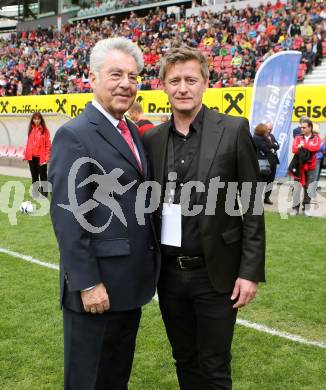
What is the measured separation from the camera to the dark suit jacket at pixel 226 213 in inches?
92.7

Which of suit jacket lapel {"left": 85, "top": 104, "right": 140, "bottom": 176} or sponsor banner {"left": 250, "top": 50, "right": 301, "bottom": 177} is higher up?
sponsor banner {"left": 250, "top": 50, "right": 301, "bottom": 177}

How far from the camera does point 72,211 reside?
2.11m

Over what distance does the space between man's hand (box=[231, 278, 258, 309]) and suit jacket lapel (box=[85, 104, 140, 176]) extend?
72cm

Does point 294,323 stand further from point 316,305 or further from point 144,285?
point 144,285

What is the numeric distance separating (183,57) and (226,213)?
2.46ft

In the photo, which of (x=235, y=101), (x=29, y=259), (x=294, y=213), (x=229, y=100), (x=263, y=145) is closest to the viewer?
(x=29, y=259)

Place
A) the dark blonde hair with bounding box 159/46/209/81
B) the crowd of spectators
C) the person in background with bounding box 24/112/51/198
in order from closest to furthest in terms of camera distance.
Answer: the dark blonde hair with bounding box 159/46/209/81 → the person in background with bounding box 24/112/51/198 → the crowd of spectators

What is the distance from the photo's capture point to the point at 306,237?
757 cm

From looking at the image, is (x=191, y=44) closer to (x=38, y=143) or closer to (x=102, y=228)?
(x=38, y=143)

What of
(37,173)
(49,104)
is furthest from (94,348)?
(49,104)

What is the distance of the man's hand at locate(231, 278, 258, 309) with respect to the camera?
94.4 inches

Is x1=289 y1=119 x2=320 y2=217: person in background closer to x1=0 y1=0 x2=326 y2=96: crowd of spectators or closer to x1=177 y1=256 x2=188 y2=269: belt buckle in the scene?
x1=0 y1=0 x2=326 y2=96: crowd of spectators

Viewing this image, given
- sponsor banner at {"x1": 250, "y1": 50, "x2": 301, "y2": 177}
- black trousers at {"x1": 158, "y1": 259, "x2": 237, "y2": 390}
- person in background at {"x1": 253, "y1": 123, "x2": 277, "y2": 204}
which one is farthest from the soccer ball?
black trousers at {"x1": 158, "y1": 259, "x2": 237, "y2": 390}

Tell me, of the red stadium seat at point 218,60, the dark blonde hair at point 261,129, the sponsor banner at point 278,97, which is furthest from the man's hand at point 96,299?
the red stadium seat at point 218,60
